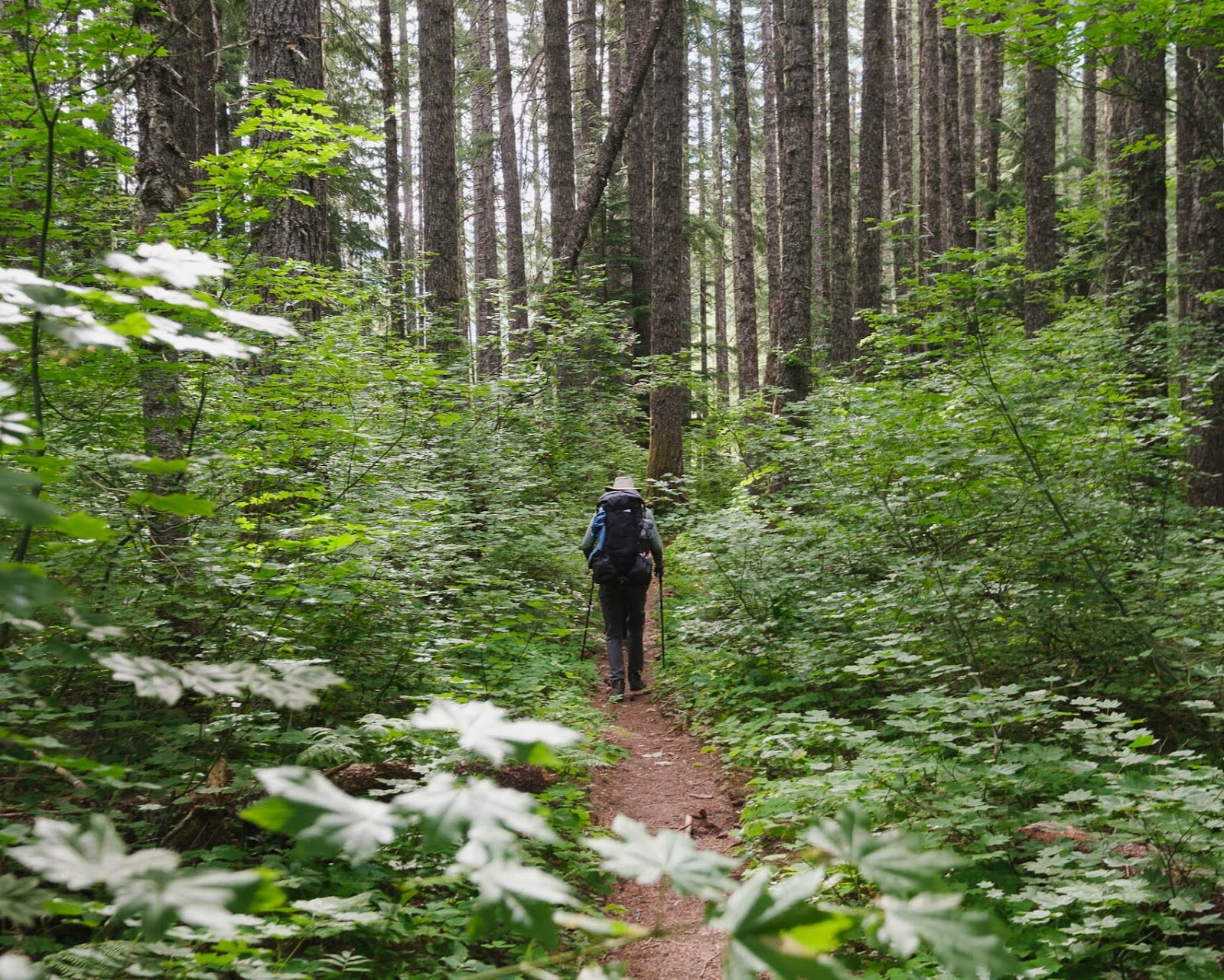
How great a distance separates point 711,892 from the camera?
1102 millimetres

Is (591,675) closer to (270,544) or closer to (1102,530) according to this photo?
(270,544)

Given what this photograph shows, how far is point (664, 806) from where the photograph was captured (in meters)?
4.99

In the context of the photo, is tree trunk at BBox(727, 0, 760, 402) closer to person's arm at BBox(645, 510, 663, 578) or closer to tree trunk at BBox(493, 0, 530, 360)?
tree trunk at BBox(493, 0, 530, 360)

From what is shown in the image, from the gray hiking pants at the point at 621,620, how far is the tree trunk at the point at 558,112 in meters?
8.28

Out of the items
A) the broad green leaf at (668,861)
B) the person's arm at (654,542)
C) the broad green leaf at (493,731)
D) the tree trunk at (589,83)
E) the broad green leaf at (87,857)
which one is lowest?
the person's arm at (654,542)

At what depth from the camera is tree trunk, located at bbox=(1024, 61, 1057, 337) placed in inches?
475

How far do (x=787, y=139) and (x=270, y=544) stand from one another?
9.87 meters

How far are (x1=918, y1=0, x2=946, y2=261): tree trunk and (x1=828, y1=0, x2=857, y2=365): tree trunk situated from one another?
128 inches

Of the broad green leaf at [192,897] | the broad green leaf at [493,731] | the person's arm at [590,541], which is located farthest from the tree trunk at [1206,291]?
the broad green leaf at [192,897]

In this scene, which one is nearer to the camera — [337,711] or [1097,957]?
[1097,957]

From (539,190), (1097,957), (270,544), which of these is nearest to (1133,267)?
(1097,957)

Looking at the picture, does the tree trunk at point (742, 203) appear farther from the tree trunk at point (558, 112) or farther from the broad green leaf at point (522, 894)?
the broad green leaf at point (522, 894)

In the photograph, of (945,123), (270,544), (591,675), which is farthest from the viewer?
(945,123)

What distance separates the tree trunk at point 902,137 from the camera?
20672mm
